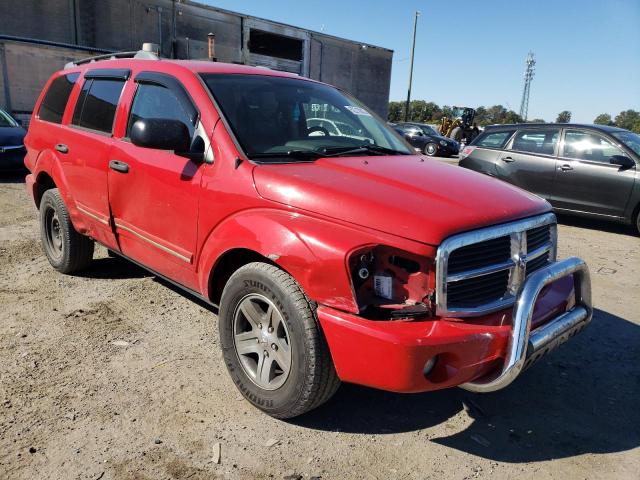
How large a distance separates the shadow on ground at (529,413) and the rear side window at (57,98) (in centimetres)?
366

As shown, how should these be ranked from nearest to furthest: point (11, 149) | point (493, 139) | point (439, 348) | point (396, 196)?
point (439, 348) → point (396, 196) → point (493, 139) → point (11, 149)

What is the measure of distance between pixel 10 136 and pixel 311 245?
1023 centimetres

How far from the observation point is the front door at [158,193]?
10.6ft

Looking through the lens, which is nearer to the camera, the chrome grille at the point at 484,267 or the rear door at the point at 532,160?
the chrome grille at the point at 484,267

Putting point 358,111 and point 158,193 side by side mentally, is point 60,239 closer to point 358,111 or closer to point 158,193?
point 158,193

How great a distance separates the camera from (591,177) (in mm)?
7852

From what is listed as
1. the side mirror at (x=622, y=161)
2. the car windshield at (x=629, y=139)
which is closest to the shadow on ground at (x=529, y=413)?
the side mirror at (x=622, y=161)

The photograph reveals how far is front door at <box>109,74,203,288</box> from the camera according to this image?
3.22 meters

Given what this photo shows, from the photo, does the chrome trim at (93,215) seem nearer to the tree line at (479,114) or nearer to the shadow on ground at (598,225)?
the shadow on ground at (598,225)

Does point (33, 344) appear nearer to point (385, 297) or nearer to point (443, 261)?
point (385, 297)

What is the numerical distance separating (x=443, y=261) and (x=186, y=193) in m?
1.68

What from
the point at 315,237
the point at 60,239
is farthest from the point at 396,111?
the point at 315,237

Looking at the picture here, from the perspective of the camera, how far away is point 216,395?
3.04 metres

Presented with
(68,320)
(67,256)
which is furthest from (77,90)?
(68,320)
